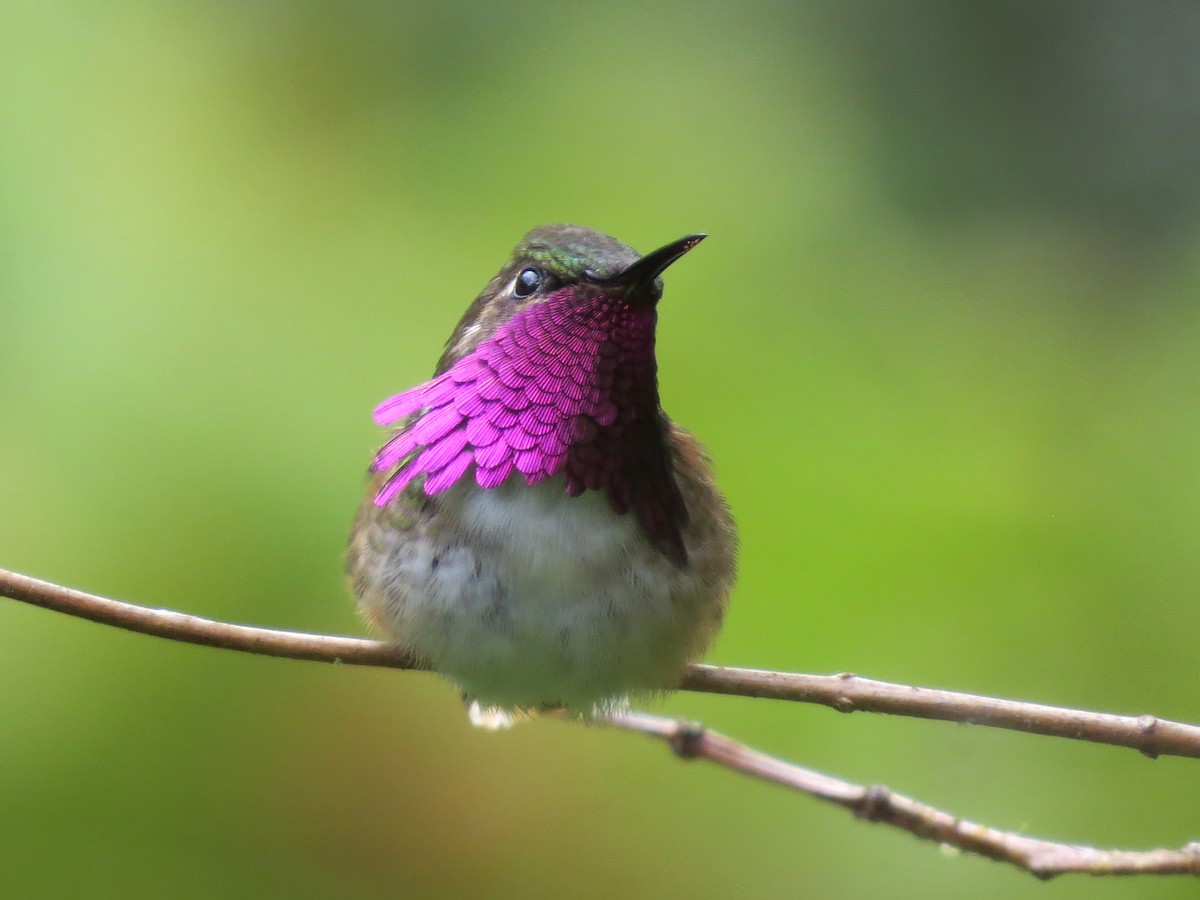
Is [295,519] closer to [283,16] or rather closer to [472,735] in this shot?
[472,735]

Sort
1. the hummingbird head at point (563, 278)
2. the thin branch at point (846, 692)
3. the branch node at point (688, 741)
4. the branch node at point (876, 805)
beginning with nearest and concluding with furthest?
1. the thin branch at point (846, 692)
2. the hummingbird head at point (563, 278)
3. the branch node at point (876, 805)
4. the branch node at point (688, 741)

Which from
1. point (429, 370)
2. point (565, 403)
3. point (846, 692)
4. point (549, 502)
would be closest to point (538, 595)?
point (549, 502)

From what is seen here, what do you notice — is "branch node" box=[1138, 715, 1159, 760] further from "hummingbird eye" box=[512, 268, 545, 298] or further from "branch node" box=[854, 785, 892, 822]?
"hummingbird eye" box=[512, 268, 545, 298]

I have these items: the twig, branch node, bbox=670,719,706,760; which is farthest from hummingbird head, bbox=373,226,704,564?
branch node, bbox=670,719,706,760

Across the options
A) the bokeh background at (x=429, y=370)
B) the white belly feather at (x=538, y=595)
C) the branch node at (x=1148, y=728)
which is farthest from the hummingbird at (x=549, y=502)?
the bokeh background at (x=429, y=370)

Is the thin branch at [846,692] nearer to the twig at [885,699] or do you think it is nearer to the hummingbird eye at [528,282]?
the twig at [885,699]

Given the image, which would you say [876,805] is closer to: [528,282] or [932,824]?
[932,824]
